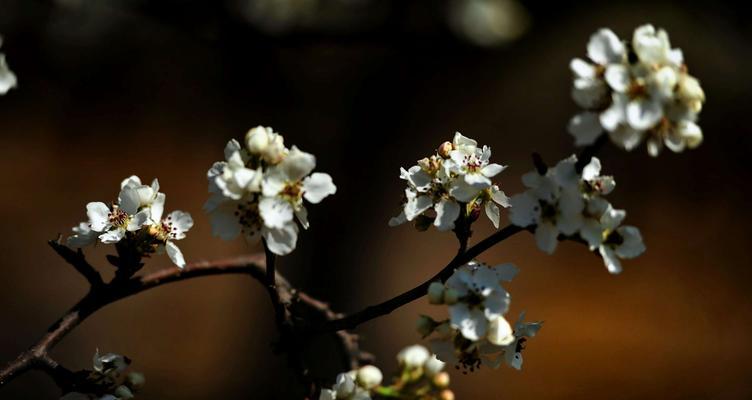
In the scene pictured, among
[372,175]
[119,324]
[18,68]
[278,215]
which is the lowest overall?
[119,324]

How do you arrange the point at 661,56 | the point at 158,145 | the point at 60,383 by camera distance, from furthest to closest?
the point at 158,145
the point at 60,383
the point at 661,56

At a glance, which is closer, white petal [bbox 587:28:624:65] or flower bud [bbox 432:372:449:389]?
white petal [bbox 587:28:624:65]

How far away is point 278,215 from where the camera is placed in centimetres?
71

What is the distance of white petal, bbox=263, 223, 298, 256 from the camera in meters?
0.72

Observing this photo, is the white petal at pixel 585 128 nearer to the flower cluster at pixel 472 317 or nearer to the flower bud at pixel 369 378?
the flower cluster at pixel 472 317

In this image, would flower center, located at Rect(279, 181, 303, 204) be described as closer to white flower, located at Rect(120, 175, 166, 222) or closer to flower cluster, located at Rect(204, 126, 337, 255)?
flower cluster, located at Rect(204, 126, 337, 255)

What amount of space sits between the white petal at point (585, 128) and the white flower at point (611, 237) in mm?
75

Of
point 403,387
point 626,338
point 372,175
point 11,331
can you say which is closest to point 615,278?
point 626,338

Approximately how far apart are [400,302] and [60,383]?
34 centimetres

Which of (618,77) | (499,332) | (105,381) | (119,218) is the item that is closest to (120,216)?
(119,218)

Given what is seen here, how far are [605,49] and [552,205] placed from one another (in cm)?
14

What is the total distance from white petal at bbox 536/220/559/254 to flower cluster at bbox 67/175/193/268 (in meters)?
0.34

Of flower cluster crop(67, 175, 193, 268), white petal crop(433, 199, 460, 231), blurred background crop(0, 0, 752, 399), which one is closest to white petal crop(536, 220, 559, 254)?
white petal crop(433, 199, 460, 231)

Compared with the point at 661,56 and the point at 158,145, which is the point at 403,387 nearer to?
the point at 661,56
